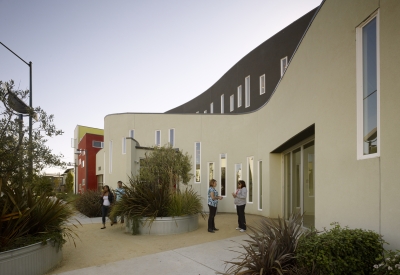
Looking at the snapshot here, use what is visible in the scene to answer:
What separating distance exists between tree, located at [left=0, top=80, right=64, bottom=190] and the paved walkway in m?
2.29

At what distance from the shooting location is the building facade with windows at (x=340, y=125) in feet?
16.0

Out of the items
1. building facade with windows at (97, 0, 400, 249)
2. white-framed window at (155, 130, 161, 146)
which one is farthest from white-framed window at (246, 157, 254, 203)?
white-framed window at (155, 130, 161, 146)

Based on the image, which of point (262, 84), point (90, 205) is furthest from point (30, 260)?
point (262, 84)

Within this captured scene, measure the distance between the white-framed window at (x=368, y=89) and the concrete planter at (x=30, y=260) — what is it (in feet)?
20.2

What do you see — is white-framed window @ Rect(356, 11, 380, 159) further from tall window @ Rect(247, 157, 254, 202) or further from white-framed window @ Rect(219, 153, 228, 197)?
white-framed window @ Rect(219, 153, 228, 197)

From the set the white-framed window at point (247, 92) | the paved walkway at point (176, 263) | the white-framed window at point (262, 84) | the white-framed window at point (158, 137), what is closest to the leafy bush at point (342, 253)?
the paved walkway at point (176, 263)

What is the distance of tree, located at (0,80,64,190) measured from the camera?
21.4 feet

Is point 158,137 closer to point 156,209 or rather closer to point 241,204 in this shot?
point 156,209

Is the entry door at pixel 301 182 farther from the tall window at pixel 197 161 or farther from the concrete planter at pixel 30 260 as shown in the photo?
the tall window at pixel 197 161

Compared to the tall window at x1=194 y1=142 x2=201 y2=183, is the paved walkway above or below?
below

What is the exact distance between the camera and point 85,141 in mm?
35562

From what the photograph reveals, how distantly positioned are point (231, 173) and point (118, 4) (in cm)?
964

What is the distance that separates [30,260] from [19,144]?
226cm

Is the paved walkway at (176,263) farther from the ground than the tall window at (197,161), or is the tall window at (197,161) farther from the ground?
the tall window at (197,161)
